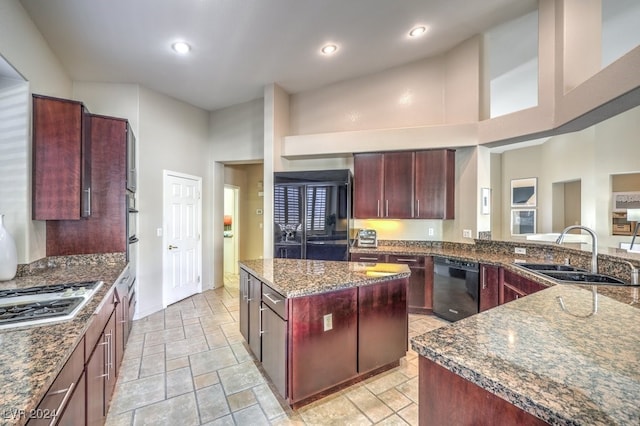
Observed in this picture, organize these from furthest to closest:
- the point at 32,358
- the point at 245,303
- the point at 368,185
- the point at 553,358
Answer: the point at 368,185, the point at 245,303, the point at 32,358, the point at 553,358

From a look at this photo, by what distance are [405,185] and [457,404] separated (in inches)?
128

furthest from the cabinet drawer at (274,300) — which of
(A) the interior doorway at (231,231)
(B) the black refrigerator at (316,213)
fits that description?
(A) the interior doorway at (231,231)

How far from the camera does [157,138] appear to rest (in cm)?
395

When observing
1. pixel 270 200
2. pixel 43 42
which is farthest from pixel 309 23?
pixel 43 42

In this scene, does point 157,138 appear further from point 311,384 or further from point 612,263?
point 612,263

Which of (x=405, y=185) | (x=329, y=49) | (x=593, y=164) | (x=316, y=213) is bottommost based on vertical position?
(x=316, y=213)

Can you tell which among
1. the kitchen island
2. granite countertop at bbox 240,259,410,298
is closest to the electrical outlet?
the kitchen island

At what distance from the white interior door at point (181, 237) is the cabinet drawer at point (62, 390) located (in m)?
3.04

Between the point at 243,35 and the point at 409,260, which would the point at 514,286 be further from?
the point at 243,35

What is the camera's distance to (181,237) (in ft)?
14.3

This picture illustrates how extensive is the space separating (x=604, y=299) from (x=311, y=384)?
1.84 m

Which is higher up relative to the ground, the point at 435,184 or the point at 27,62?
the point at 27,62

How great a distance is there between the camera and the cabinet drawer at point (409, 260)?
3.63m

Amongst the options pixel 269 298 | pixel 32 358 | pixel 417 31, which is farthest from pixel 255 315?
pixel 417 31
